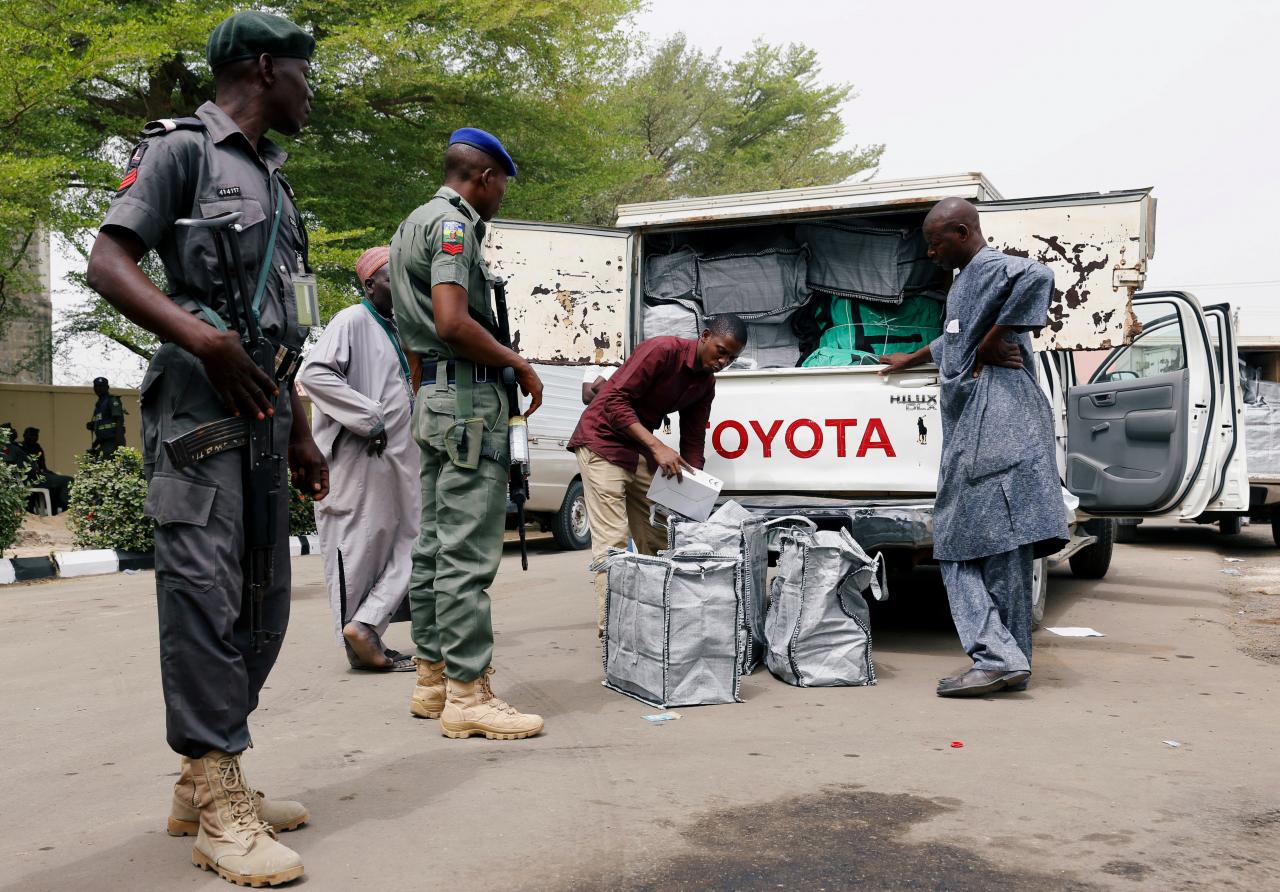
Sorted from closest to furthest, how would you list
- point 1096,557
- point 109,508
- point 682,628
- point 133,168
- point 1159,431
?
point 133,168, point 682,628, point 1159,431, point 1096,557, point 109,508

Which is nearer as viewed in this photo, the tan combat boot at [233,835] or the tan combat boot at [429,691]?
the tan combat boot at [233,835]

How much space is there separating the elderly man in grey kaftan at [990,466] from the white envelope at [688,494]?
1.10m

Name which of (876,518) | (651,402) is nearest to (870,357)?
(876,518)

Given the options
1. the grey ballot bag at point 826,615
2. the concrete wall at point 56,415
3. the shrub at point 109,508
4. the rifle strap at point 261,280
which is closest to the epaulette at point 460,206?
the rifle strap at point 261,280

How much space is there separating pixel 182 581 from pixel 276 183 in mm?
1065

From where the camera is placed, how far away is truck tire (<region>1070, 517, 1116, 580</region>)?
28.7 ft

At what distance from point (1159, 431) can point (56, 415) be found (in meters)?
16.1

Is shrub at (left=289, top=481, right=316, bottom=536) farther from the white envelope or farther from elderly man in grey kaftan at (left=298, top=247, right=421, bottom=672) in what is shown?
the white envelope

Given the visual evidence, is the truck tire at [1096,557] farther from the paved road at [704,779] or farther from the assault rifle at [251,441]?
the assault rifle at [251,441]

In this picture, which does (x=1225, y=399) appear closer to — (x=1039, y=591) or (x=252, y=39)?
(x=1039, y=591)

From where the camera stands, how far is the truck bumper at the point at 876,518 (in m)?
5.57

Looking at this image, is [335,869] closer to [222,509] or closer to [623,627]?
[222,509]

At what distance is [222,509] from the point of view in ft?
9.18

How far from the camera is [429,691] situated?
444cm
